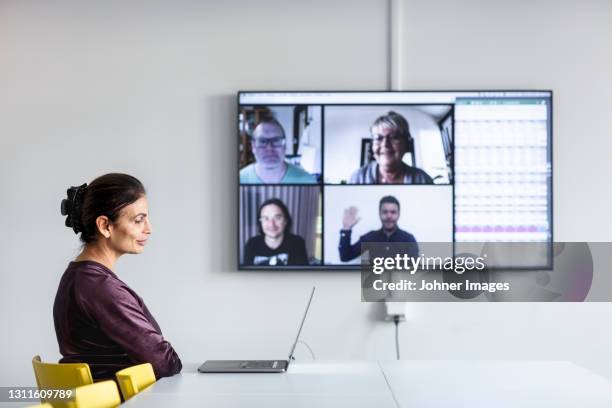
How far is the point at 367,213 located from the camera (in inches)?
164

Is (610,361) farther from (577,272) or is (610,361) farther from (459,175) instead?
(459,175)

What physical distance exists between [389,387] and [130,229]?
114cm

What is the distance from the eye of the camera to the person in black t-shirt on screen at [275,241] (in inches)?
164

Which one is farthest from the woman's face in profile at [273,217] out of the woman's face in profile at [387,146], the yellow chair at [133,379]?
the yellow chair at [133,379]

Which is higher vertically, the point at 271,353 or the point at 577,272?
the point at 577,272

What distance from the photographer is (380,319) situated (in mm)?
4219

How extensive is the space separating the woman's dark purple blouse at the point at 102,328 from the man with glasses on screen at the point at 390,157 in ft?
5.81

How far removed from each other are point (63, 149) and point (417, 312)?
219 centimetres

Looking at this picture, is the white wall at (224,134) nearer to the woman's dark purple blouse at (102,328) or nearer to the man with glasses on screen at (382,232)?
the man with glasses on screen at (382,232)

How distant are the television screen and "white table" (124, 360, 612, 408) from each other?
4.01 ft

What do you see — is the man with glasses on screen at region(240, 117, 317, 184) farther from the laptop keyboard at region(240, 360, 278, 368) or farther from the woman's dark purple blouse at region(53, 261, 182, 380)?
the woman's dark purple blouse at region(53, 261, 182, 380)

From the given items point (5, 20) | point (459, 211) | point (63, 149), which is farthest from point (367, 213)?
point (5, 20)

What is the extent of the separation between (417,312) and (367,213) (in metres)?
0.62

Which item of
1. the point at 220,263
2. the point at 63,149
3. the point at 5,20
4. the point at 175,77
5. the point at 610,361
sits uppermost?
the point at 5,20
